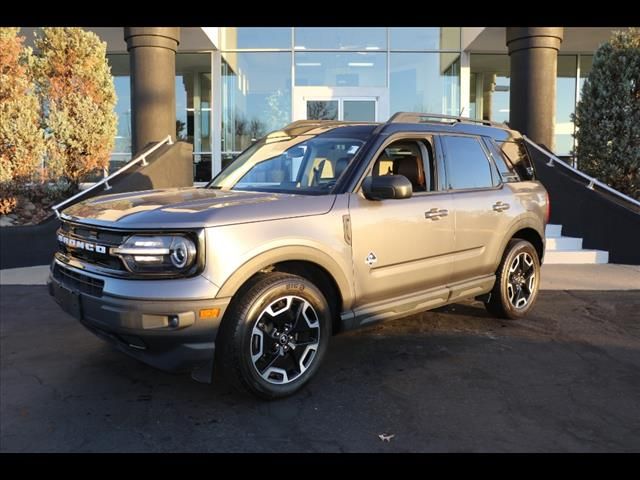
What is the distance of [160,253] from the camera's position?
3.29 m

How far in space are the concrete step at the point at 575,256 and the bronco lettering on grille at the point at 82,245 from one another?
7.14 metres

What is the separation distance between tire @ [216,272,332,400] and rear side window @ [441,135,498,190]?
1911mm

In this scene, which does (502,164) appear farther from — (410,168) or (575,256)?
(575,256)

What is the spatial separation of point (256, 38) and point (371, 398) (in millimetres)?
13521

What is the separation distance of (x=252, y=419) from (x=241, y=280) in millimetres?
876

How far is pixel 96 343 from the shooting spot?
16.1ft

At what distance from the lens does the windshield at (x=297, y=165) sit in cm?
434

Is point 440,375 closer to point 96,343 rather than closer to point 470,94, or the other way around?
point 96,343

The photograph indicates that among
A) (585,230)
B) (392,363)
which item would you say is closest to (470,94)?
(585,230)

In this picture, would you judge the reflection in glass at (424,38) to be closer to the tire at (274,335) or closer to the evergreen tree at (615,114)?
the evergreen tree at (615,114)

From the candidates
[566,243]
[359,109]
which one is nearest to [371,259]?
[566,243]

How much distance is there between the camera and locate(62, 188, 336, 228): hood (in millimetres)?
3381

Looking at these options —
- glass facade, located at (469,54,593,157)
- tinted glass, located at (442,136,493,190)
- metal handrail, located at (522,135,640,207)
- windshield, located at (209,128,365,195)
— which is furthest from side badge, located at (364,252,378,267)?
glass facade, located at (469,54,593,157)

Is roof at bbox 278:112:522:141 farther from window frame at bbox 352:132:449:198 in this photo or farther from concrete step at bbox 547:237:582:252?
concrete step at bbox 547:237:582:252
